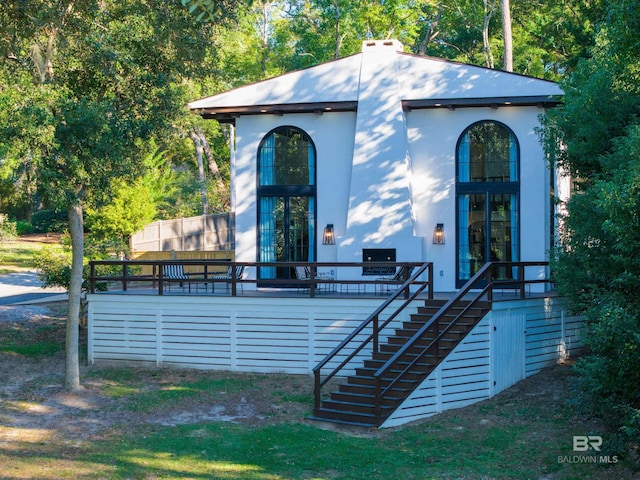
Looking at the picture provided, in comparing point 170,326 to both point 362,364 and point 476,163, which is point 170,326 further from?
point 476,163

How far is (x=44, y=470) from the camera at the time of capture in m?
9.81

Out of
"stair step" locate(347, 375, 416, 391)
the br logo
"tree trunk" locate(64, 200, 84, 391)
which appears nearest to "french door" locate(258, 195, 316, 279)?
"tree trunk" locate(64, 200, 84, 391)

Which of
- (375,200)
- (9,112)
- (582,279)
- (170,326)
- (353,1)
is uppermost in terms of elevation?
(353,1)

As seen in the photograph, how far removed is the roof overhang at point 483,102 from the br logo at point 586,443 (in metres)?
7.42

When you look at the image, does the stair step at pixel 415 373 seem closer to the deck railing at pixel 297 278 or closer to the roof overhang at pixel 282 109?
the deck railing at pixel 297 278

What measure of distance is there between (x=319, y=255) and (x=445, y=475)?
26.6 feet

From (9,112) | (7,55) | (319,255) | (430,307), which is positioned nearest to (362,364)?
(430,307)

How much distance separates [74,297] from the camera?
14.5 meters

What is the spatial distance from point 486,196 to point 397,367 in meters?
5.54

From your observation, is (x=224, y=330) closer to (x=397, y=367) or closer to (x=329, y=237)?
(x=329, y=237)

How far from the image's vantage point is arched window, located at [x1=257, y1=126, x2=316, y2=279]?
57.5ft

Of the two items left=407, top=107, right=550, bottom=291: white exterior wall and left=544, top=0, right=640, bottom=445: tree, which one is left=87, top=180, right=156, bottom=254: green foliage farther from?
left=544, top=0, right=640, bottom=445: tree

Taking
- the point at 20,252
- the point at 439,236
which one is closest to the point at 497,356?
the point at 439,236

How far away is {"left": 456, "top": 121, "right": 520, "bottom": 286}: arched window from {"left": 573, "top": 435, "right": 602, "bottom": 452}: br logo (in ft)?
20.1
